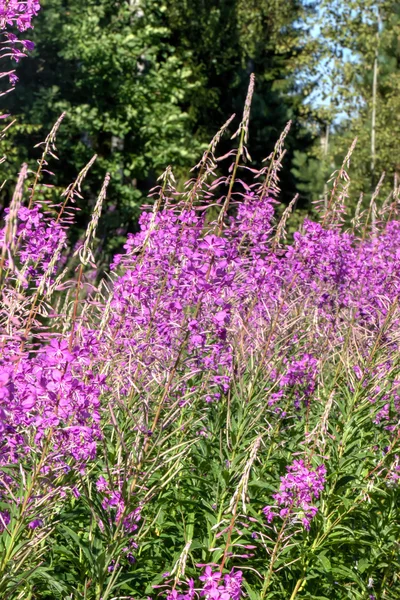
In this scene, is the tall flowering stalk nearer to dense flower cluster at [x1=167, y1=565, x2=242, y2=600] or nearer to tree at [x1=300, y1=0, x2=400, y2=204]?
dense flower cluster at [x1=167, y1=565, x2=242, y2=600]

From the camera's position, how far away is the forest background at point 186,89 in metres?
18.0

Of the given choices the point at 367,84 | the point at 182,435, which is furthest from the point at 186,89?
the point at 182,435

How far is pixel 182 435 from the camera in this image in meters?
4.39

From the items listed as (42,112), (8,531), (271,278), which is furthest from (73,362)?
(42,112)

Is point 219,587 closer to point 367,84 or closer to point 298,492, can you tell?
point 298,492

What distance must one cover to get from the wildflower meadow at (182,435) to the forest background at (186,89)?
7035 mm

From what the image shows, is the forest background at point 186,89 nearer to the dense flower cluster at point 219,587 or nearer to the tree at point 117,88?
the tree at point 117,88

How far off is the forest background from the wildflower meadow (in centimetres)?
703

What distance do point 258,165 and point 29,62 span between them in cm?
1446

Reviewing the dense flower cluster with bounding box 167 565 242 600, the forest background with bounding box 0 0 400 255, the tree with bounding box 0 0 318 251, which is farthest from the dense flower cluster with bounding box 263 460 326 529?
the tree with bounding box 0 0 318 251

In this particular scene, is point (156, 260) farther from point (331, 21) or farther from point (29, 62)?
point (331, 21)

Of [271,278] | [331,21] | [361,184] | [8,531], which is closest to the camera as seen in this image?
[8,531]

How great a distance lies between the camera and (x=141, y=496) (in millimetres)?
3455

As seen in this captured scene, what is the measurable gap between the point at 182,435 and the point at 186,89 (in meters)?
18.5
